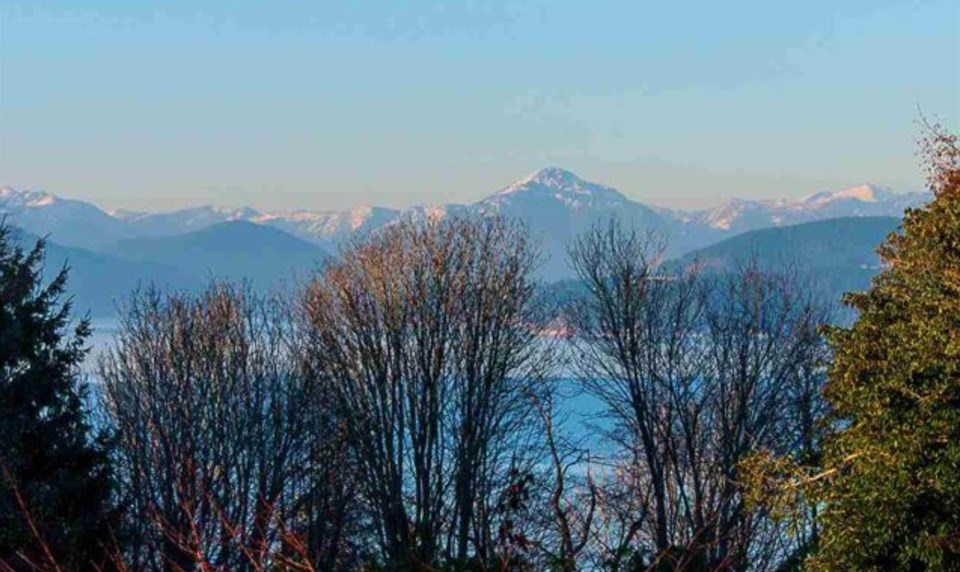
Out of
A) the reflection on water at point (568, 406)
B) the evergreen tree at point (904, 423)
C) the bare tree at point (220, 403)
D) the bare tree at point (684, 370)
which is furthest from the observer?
the reflection on water at point (568, 406)

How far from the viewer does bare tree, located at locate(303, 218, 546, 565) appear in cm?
2981

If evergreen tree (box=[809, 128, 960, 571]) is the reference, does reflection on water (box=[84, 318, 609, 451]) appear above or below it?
below

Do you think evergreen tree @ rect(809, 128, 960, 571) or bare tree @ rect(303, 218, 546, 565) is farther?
bare tree @ rect(303, 218, 546, 565)

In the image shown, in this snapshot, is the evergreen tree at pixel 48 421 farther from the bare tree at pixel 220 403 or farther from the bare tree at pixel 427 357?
the bare tree at pixel 427 357

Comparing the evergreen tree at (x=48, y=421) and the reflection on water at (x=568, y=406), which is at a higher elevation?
the evergreen tree at (x=48, y=421)

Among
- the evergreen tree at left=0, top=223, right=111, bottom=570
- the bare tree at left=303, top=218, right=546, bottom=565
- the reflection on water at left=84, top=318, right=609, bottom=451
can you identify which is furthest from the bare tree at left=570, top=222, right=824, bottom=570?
the evergreen tree at left=0, top=223, right=111, bottom=570

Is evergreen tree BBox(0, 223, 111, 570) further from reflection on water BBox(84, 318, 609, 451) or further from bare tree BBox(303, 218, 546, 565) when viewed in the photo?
bare tree BBox(303, 218, 546, 565)

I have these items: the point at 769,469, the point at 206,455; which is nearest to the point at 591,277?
the point at 206,455

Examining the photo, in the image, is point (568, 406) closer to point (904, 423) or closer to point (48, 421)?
point (48, 421)

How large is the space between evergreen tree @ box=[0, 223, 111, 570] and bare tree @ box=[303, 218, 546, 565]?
852 centimetres

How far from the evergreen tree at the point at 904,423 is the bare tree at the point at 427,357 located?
45.1 ft

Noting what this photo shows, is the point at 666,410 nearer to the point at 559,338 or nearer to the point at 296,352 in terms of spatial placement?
the point at 559,338

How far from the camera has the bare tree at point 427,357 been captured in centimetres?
2981

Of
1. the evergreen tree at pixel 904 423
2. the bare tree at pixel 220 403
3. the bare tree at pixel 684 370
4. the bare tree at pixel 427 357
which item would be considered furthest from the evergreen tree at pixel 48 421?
the bare tree at pixel 684 370
